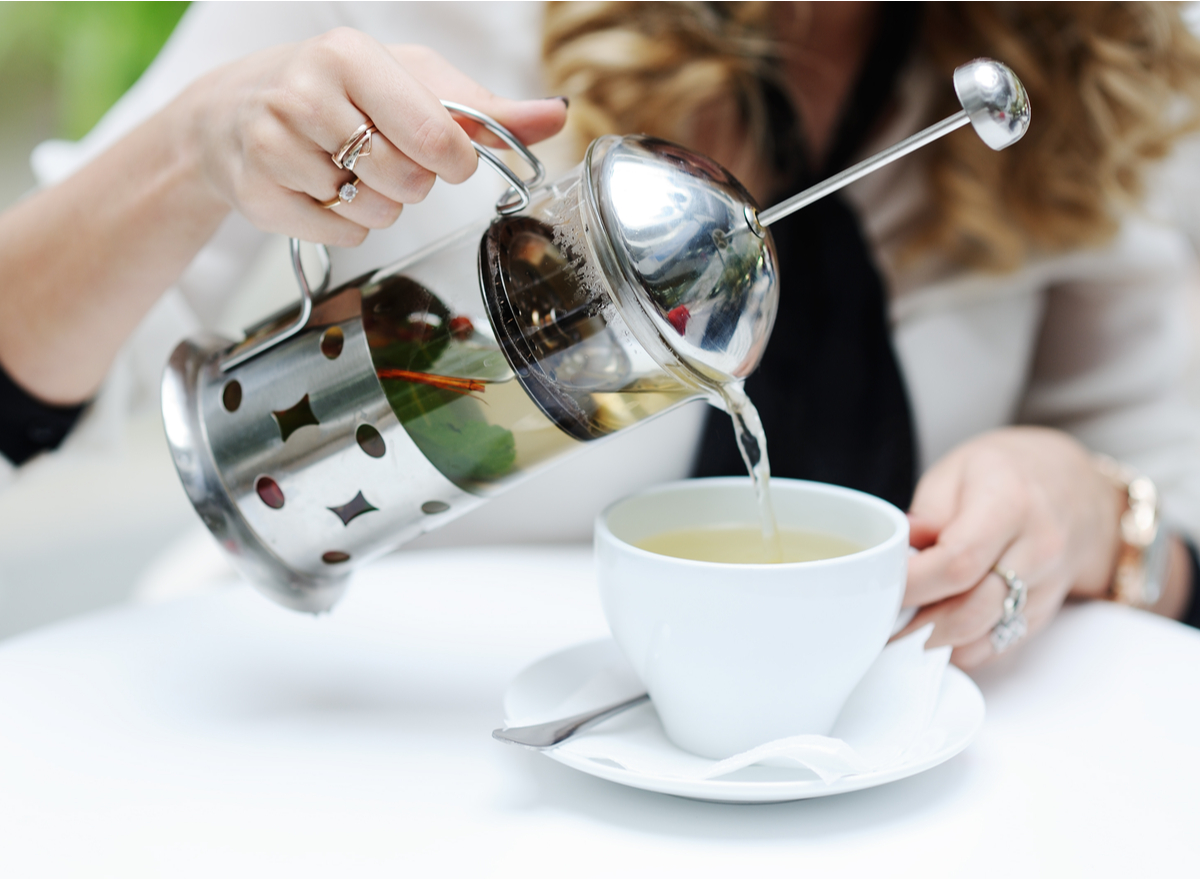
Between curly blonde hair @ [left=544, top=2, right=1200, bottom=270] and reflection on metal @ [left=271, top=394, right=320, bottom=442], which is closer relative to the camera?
reflection on metal @ [left=271, top=394, right=320, bottom=442]

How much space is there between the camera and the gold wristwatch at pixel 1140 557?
0.78 m

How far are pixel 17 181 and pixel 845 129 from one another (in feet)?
4.34

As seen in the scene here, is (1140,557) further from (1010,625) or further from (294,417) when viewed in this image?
(294,417)

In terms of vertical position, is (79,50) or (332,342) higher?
(79,50)

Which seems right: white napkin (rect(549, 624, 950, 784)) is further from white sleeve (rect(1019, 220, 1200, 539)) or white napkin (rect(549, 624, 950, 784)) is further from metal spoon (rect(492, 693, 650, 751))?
white sleeve (rect(1019, 220, 1200, 539))

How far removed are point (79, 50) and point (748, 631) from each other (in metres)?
1.65

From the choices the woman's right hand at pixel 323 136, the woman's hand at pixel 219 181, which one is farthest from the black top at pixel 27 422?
the woman's right hand at pixel 323 136

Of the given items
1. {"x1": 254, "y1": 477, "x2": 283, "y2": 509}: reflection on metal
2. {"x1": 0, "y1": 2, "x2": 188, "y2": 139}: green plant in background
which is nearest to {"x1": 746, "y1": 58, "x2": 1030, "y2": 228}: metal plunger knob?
{"x1": 254, "y1": 477, "x2": 283, "y2": 509}: reflection on metal

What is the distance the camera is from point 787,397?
3.25ft

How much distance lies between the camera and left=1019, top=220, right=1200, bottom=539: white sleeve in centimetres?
109

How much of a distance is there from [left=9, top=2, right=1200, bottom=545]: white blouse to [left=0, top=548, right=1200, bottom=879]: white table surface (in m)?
0.28

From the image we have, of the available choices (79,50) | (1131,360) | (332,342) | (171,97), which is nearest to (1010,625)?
(332,342)

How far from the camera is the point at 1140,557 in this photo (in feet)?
2.57

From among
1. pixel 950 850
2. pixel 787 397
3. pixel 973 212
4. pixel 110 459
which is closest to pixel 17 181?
pixel 110 459
